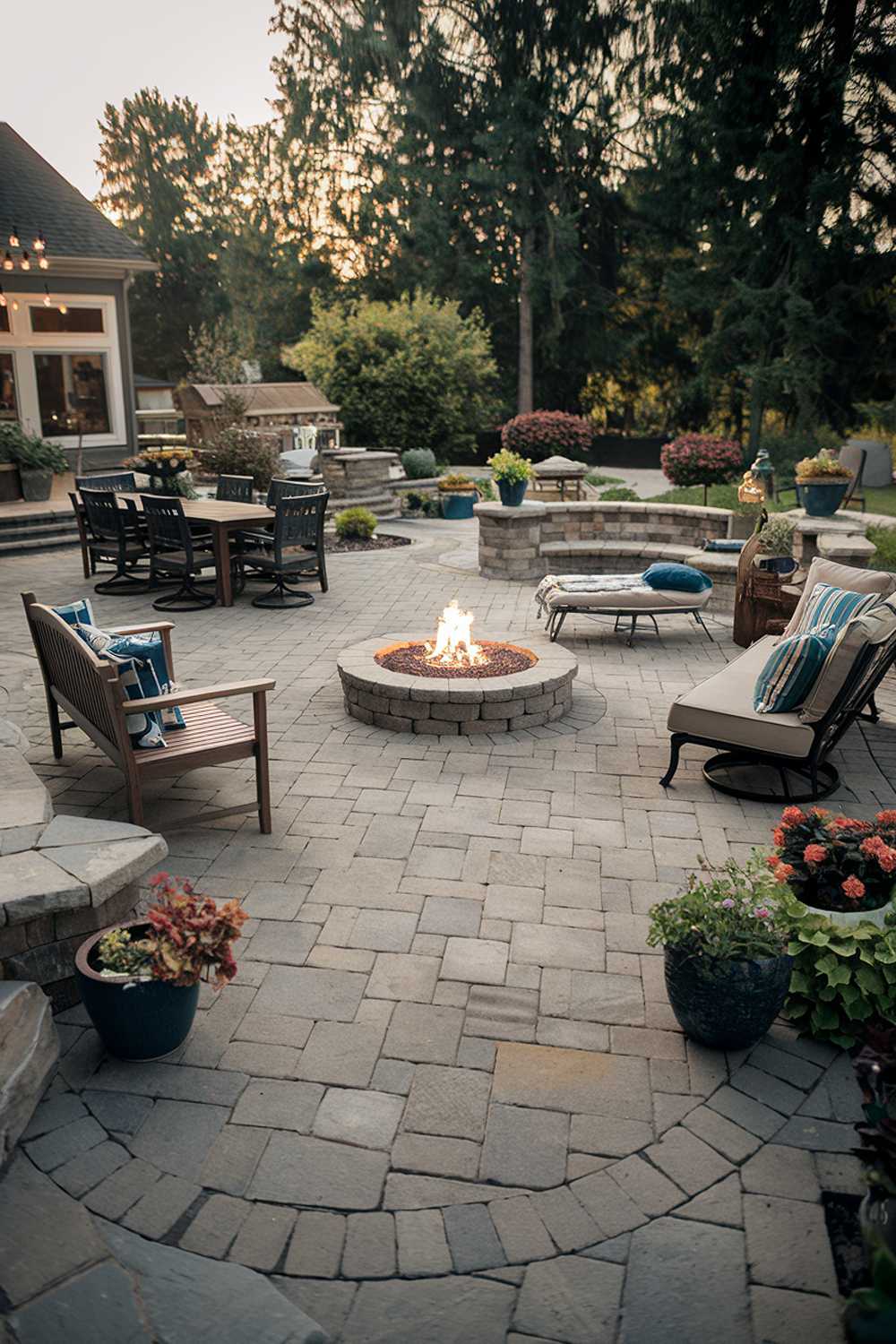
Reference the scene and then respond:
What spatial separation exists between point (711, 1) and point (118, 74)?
26.0m

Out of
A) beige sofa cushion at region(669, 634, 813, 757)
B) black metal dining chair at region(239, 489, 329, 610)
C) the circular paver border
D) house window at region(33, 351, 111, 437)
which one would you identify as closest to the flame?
the circular paver border

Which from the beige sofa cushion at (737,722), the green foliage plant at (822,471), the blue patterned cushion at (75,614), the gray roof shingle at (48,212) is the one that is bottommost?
the beige sofa cushion at (737,722)

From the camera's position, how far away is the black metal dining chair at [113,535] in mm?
10680

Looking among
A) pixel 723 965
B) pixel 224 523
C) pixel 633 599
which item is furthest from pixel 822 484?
pixel 723 965

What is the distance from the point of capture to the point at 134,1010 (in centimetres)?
314

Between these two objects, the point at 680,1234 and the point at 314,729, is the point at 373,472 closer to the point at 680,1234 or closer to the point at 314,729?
the point at 314,729

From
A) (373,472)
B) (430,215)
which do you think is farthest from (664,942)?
(430,215)

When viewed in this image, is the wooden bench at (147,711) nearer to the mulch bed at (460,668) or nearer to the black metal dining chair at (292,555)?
the mulch bed at (460,668)

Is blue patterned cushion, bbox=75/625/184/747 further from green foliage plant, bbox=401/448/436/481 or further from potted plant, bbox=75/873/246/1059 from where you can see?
green foliage plant, bbox=401/448/436/481

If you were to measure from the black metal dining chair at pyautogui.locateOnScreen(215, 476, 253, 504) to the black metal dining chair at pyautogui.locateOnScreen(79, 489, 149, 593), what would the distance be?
136 cm

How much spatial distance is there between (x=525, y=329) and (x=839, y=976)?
87.2ft

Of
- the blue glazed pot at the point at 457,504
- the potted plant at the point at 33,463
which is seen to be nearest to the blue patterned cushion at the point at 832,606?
the blue glazed pot at the point at 457,504

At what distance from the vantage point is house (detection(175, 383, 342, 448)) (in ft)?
63.9

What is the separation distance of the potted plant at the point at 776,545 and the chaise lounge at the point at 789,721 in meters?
2.25
